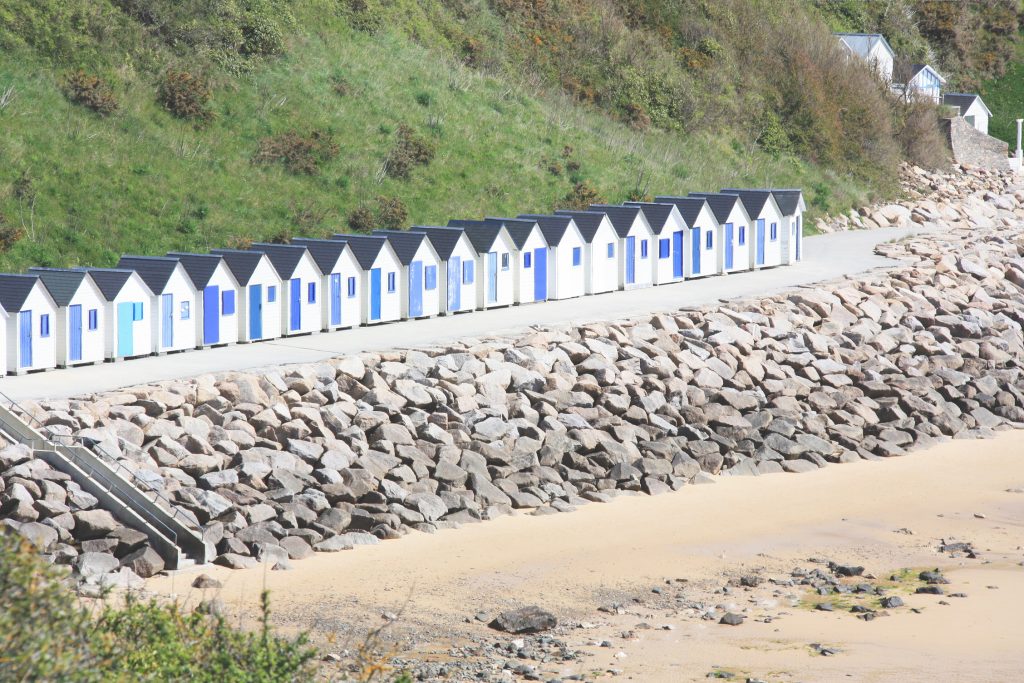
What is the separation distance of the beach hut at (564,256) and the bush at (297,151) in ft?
37.4

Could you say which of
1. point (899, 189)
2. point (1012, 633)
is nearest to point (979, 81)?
point (899, 189)

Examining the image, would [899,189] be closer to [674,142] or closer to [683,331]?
[674,142]

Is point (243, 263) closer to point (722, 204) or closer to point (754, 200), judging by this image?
point (722, 204)

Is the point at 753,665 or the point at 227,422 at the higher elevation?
the point at 227,422

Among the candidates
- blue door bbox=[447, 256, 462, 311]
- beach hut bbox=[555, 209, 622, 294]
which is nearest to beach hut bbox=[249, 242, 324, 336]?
blue door bbox=[447, 256, 462, 311]

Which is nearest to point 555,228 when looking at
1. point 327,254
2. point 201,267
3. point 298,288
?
point 327,254

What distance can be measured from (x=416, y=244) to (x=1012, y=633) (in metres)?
17.6

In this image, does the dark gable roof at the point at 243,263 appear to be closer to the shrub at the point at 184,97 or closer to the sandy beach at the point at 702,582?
the sandy beach at the point at 702,582

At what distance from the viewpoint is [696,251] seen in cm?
4075

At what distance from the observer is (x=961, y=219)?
5991cm

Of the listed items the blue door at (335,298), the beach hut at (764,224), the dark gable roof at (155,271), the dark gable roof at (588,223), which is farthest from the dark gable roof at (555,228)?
the dark gable roof at (155,271)

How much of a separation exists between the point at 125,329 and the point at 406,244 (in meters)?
7.60

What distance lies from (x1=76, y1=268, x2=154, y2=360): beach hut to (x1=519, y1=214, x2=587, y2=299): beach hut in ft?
37.9

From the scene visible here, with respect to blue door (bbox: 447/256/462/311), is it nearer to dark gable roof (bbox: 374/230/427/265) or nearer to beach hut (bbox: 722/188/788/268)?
dark gable roof (bbox: 374/230/427/265)
